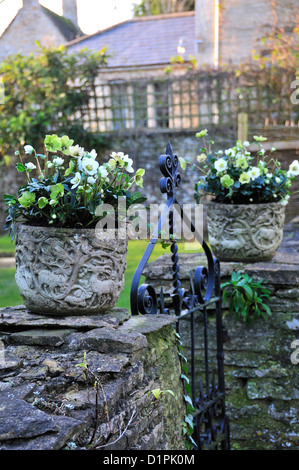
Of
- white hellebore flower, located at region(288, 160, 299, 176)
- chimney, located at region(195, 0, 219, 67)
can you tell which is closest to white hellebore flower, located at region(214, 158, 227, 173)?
white hellebore flower, located at region(288, 160, 299, 176)

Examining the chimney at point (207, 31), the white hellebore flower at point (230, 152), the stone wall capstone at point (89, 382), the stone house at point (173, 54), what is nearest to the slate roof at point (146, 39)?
the stone house at point (173, 54)

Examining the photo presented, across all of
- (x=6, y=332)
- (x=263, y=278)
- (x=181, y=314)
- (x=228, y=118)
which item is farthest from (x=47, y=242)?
(x=228, y=118)

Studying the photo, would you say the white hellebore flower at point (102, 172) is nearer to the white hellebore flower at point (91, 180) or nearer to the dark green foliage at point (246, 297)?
the white hellebore flower at point (91, 180)

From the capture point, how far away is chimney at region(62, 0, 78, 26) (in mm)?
2514

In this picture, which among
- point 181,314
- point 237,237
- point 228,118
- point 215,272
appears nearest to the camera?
point 181,314

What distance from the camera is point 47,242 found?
194cm

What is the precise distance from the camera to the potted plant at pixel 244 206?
3361mm

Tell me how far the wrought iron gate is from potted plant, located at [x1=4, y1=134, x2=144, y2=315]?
168 mm

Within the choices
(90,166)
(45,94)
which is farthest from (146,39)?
(90,166)

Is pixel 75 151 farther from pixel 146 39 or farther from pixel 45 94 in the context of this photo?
pixel 146 39

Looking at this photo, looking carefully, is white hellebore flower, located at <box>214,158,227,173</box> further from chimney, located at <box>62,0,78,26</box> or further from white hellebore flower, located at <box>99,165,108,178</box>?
white hellebore flower, located at <box>99,165,108,178</box>

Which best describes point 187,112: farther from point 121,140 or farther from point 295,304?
point 295,304

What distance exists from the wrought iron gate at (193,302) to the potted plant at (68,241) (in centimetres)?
17

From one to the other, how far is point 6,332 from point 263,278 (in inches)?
68.6
